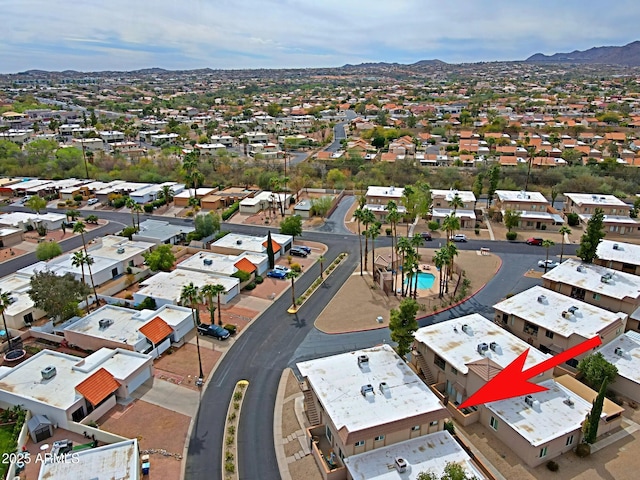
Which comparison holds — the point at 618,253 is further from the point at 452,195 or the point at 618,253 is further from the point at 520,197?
the point at 452,195

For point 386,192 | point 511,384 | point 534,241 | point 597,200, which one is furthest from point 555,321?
point 386,192

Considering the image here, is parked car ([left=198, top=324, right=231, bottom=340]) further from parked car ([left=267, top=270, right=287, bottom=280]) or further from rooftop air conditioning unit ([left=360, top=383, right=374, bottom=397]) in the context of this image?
rooftop air conditioning unit ([left=360, top=383, right=374, bottom=397])

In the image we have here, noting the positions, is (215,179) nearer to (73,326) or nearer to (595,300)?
(73,326)

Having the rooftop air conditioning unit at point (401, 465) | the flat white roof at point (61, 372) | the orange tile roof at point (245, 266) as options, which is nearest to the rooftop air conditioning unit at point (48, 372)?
the flat white roof at point (61, 372)

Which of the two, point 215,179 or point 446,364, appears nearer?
point 446,364

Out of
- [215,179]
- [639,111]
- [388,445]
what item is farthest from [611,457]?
[639,111]

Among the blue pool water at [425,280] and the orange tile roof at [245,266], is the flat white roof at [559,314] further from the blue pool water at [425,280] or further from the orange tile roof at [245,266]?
the orange tile roof at [245,266]
